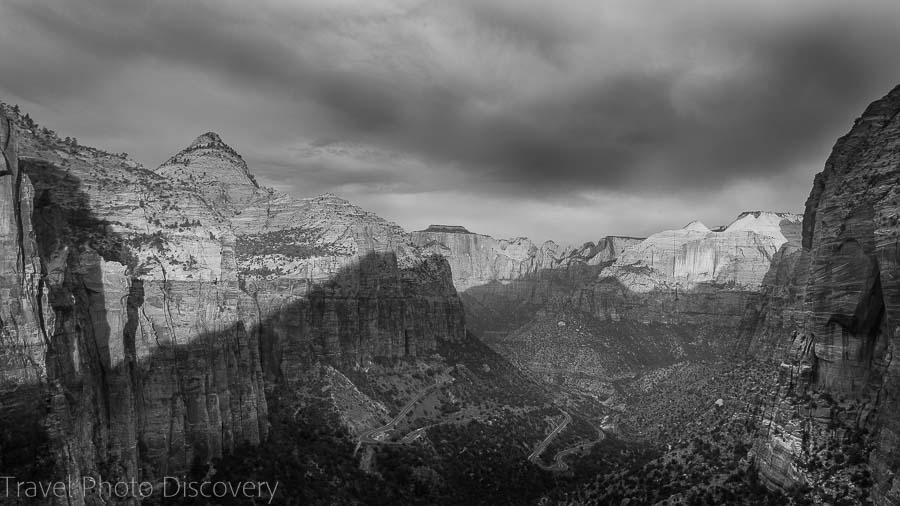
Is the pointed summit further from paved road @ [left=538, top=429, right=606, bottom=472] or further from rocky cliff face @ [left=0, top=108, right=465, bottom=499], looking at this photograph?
paved road @ [left=538, top=429, right=606, bottom=472]

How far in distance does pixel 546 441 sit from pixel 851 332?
3039 inches

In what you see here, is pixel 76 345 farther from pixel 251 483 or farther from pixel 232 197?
pixel 232 197

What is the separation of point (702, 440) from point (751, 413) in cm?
641

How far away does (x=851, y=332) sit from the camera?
48.9 m

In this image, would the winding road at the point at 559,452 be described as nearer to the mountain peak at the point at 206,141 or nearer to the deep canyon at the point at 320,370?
the deep canyon at the point at 320,370

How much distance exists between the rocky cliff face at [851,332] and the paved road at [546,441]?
56.3m

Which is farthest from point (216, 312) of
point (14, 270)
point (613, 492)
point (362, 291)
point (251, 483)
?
point (362, 291)

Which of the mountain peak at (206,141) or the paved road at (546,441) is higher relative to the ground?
the mountain peak at (206,141)

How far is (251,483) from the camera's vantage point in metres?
59.8

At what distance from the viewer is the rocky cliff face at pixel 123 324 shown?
3484 centimetres

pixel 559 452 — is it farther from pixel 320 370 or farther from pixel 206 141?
pixel 206 141

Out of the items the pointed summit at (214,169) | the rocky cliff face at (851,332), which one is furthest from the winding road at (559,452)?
the pointed summit at (214,169)

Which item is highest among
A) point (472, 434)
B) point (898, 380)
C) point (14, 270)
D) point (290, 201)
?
point (290, 201)

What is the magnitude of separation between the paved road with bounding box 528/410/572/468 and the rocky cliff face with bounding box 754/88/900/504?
5628cm
